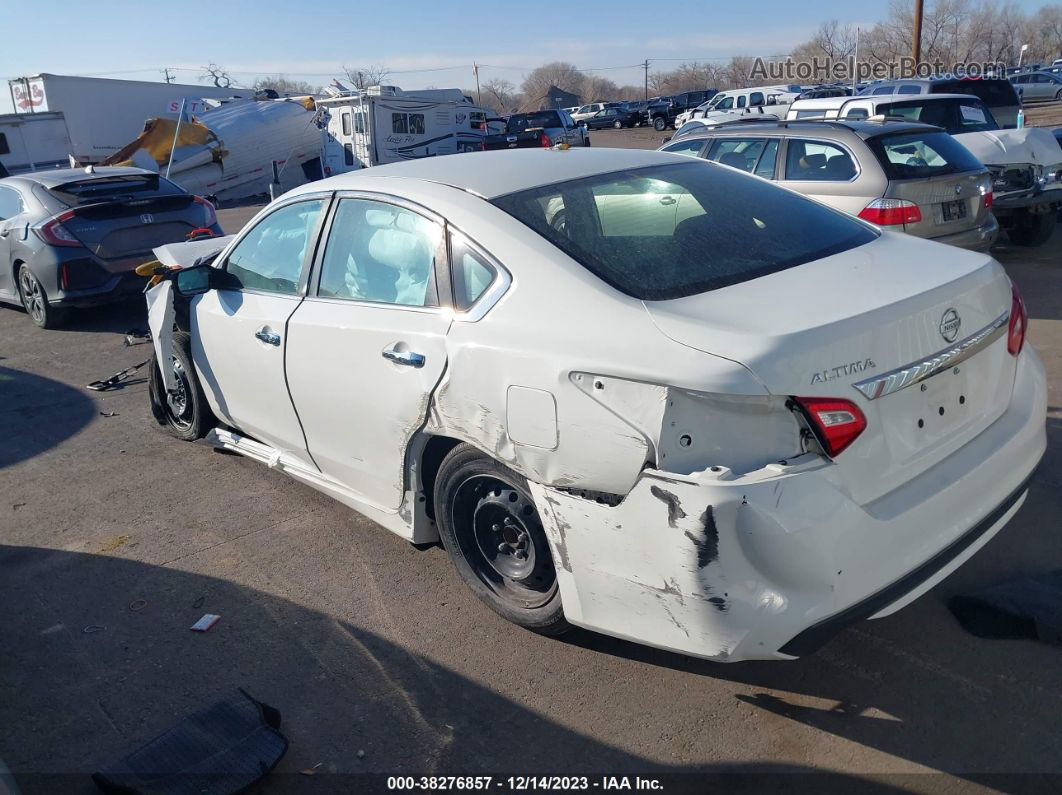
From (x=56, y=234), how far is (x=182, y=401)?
4205 mm

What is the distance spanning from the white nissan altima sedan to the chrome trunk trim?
1 centimetres

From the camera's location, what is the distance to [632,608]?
2.74 meters

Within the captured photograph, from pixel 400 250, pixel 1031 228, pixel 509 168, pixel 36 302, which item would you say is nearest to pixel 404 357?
pixel 400 250

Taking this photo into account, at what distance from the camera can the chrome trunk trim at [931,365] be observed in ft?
8.41

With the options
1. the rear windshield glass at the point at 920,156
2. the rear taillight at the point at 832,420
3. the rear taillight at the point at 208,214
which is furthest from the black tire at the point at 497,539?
the rear taillight at the point at 208,214

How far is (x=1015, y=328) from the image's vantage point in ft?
10.5

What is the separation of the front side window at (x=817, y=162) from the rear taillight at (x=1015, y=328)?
4587mm

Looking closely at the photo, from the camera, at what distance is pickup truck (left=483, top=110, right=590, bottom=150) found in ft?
84.6

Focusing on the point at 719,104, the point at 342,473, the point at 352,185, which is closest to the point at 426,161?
the point at 352,185

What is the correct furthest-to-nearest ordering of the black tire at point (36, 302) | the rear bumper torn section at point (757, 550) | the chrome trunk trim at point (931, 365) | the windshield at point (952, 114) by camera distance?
1. the windshield at point (952, 114)
2. the black tire at point (36, 302)
3. the chrome trunk trim at point (931, 365)
4. the rear bumper torn section at point (757, 550)

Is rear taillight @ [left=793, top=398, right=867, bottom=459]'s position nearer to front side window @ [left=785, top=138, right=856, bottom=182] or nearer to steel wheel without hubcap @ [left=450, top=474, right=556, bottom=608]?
steel wheel without hubcap @ [left=450, top=474, right=556, bottom=608]

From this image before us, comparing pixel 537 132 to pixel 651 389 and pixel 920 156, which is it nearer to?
pixel 920 156

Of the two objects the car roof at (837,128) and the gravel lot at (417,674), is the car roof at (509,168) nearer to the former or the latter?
the gravel lot at (417,674)

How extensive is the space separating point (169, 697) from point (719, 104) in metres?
30.2
